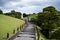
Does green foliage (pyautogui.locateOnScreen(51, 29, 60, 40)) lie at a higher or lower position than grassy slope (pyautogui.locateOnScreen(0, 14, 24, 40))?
lower

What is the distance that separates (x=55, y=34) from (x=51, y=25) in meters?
8.69

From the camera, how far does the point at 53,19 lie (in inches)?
2217

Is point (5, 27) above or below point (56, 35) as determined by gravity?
above

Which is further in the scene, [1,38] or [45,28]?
[45,28]

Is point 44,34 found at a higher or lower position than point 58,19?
lower

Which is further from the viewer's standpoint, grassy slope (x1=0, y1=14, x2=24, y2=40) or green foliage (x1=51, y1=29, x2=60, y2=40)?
green foliage (x1=51, y1=29, x2=60, y2=40)

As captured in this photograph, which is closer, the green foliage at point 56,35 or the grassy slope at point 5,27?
the grassy slope at point 5,27

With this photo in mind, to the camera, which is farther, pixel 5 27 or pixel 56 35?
pixel 56 35

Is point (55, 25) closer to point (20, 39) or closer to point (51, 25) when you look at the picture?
point (51, 25)

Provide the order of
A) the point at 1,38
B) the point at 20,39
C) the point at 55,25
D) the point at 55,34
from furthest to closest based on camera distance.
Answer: the point at 55,25
the point at 55,34
the point at 20,39
the point at 1,38

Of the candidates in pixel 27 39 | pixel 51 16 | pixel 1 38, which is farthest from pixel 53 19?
pixel 1 38

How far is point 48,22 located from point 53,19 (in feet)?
10.1

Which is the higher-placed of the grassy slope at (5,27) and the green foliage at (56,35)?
the grassy slope at (5,27)

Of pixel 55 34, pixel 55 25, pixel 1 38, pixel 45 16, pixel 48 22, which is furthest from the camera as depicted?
pixel 45 16
